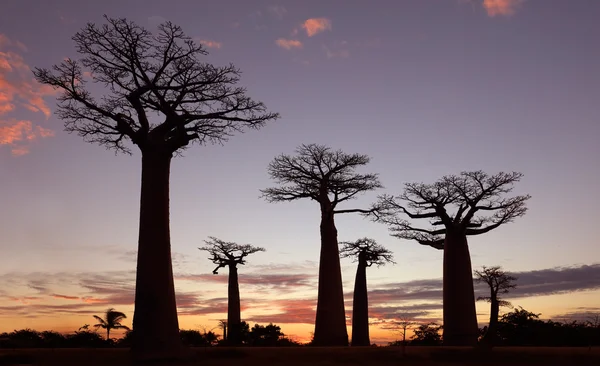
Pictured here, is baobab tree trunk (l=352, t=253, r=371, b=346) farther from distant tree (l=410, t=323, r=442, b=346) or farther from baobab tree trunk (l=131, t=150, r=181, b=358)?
baobab tree trunk (l=131, t=150, r=181, b=358)

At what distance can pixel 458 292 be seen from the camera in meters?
20.0

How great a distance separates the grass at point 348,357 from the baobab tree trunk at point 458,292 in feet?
23.5

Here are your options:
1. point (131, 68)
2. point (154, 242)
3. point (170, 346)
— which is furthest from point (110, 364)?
point (131, 68)

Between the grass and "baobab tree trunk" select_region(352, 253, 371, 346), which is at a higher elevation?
"baobab tree trunk" select_region(352, 253, 371, 346)

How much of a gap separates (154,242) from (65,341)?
Answer: 37.7 feet

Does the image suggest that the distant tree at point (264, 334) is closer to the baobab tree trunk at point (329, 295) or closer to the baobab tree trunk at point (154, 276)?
the baobab tree trunk at point (329, 295)

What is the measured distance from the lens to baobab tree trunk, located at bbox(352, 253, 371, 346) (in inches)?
991

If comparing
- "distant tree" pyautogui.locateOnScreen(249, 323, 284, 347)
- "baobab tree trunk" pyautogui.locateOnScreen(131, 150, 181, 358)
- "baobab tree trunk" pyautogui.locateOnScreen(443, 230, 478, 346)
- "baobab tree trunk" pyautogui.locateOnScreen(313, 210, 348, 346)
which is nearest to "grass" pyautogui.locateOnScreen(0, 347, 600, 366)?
"baobab tree trunk" pyautogui.locateOnScreen(131, 150, 181, 358)

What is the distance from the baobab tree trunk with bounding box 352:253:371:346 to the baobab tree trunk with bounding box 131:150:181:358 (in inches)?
569

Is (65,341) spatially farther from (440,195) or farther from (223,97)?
(440,195)

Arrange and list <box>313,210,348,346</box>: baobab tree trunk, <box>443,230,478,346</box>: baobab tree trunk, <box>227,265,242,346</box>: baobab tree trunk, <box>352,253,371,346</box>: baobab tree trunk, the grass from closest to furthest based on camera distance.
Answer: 1. the grass
2. <box>443,230,478,346</box>: baobab tree trunk
3. <box>313,210,348,346</box>: baobab tree trunk
4. <box>352,253,371,346</box>: baobab tree trunk
5. <box>227,265,242,346</box>: baobab tree trunk

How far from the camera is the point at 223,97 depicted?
13688 mm

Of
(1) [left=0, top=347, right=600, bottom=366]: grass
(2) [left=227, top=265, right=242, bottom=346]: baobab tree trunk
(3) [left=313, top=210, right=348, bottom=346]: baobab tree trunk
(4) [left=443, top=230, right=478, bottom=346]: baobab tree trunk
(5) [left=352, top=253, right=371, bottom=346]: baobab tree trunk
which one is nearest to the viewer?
(1) [left=0, top=347, right=600, bottom=366]: grass

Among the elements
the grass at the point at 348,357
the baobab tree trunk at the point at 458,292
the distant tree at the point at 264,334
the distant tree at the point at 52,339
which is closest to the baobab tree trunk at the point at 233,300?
the distant tree at the point at 264,334
